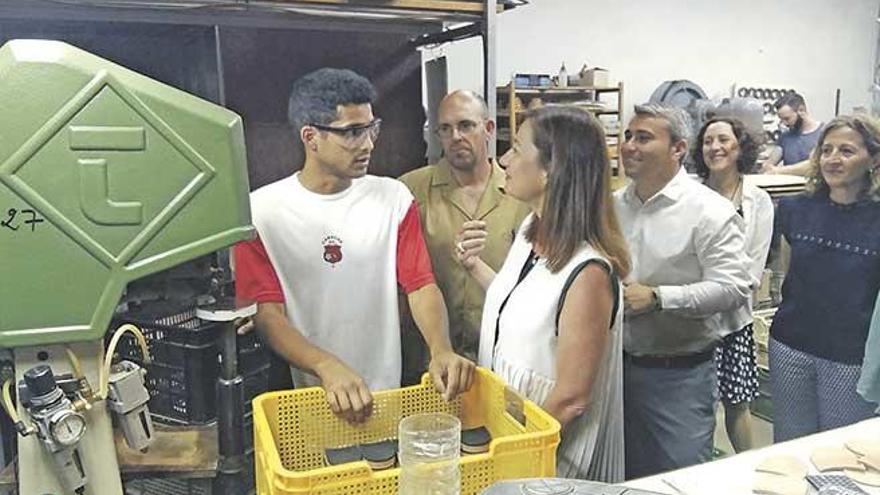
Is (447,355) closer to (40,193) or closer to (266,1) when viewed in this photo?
(40,193)

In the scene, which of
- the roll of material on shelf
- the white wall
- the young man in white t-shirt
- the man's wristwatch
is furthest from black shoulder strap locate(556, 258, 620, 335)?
the roll of material on shelf

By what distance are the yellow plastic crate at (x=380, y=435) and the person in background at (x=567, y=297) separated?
0.19m

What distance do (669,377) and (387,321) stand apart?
84cm

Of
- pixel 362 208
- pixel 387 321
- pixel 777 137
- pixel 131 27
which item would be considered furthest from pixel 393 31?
pixel 777 137

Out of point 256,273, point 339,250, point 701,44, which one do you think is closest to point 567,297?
point 339,250

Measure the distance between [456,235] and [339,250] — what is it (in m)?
0.49

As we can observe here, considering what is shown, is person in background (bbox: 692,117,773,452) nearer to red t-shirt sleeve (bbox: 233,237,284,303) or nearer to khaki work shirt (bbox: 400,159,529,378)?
khaki work shirt (bbox: 400,159,529,378)

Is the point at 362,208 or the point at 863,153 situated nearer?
the point at 362,208

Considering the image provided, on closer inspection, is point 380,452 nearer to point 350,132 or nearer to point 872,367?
point 350,132

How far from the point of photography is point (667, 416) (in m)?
2.00

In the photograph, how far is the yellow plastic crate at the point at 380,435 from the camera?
89 centimetres

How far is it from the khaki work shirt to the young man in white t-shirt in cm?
34

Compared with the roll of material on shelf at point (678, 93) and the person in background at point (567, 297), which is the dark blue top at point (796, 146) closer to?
the roll of material on shelf at point (678, 93)

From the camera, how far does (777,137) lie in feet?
18.9
